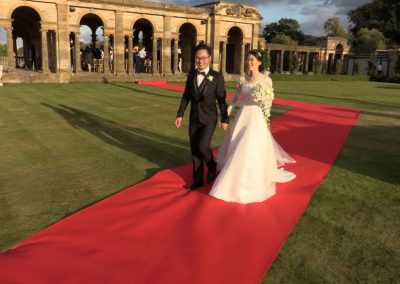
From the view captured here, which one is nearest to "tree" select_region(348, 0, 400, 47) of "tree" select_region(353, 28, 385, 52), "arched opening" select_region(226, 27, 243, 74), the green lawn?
"tree" select_region(353, 28, 385, 52)

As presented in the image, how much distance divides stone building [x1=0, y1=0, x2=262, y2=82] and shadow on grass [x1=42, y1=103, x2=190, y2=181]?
1424 cm

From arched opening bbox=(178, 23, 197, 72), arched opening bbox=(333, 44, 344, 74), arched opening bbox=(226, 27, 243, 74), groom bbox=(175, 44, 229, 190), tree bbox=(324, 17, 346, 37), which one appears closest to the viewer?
groom bbox=(175, 44, 229, 190)

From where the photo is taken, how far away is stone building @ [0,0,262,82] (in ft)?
76.7

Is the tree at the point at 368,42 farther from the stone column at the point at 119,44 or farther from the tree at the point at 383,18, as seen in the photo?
the stone column at the point at 119,44

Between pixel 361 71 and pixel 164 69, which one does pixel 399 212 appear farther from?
pixel 361 71

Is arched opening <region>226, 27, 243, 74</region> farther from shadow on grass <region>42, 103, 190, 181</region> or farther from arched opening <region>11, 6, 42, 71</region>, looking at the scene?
shadow on grass <region>42, 103, 190, 181</region>

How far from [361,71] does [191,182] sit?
51.9 metres

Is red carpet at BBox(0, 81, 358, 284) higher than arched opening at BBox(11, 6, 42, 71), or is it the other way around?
arched opening at BBox(11, 6, 42, 71)

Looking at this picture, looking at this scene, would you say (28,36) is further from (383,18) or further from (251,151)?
(383,18)

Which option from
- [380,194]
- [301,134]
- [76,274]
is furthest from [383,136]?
[76,274]

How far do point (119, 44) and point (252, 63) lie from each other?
23468 millimetres

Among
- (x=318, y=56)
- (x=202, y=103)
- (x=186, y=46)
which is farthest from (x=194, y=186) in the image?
(x=318, y=56)

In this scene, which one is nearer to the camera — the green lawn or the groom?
the green lawn

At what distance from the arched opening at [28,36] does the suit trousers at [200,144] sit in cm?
2666
